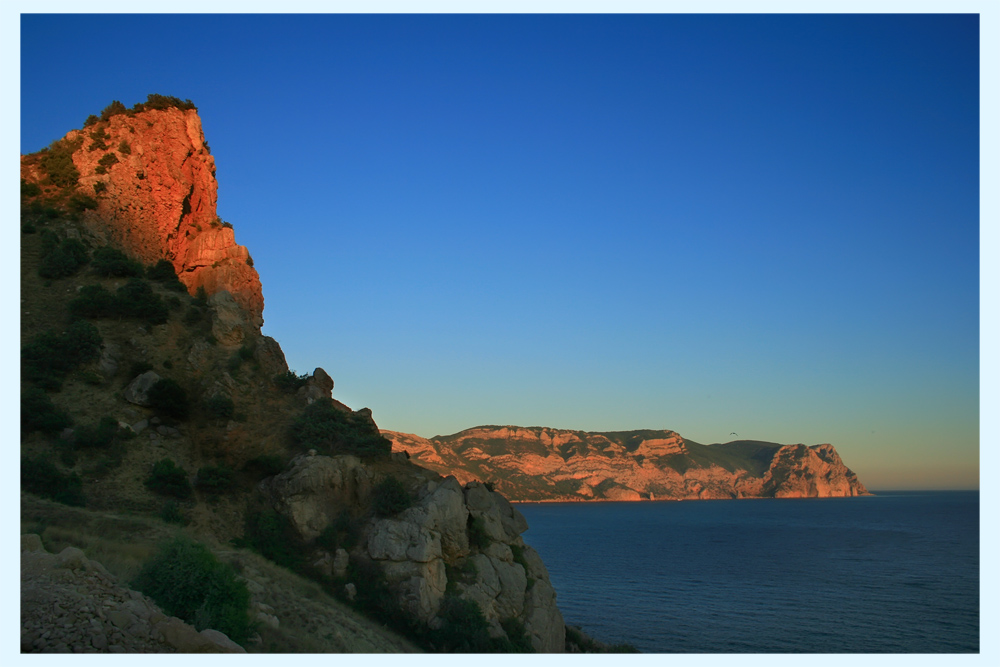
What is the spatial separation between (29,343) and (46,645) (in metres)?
29.0

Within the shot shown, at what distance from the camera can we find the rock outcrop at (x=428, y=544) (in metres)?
28.6

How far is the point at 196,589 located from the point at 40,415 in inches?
763

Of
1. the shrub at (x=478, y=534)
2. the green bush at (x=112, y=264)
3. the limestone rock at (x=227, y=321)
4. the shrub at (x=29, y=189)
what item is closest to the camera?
the shrub at (x=478, y=534)

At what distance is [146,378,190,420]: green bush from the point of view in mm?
33562

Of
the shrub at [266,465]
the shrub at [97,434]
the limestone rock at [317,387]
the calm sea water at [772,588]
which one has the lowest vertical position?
the calm sea water at [772,588]

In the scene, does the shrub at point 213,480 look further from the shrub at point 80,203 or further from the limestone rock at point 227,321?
the shrub at point 80,203

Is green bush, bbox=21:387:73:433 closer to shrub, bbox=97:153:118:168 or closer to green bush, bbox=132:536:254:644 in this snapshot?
green bush, bbox=132:536:254:644

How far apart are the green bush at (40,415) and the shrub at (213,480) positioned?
Answer: 699 centimetres

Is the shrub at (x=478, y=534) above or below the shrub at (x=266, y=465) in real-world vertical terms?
below

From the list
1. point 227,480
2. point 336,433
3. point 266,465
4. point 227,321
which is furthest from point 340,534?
point 227,321

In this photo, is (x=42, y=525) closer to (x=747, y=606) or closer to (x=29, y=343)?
(x=29, y=343)

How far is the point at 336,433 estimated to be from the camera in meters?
34.4

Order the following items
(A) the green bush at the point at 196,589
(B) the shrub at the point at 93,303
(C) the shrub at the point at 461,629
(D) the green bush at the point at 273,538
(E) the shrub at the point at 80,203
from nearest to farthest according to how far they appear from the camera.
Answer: (A) the green bush at the point at 196,589, (C) the shrub at the point at 461,629, (D) the green bush at the point at 273,538, (B) the shrub at the point at 93,303, (E) the shrub at the point at 80,203

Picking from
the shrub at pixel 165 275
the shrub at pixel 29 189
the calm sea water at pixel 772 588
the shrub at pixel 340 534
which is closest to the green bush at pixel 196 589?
the shrub at pixel 340 534
